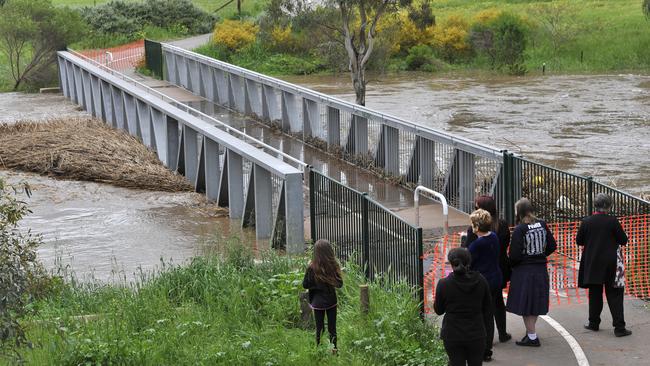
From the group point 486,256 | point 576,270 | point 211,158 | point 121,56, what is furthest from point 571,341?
point 121,56

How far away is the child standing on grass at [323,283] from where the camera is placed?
9.46 metres

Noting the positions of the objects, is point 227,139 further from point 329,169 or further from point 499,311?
point 499,311

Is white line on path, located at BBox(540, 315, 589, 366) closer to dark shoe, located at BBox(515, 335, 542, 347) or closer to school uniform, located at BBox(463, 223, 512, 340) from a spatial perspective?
dark shoe, located at BBox(515, 335, 542, 347)

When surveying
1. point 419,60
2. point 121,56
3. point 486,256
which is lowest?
point 419,60

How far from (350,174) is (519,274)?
1218 centimetres

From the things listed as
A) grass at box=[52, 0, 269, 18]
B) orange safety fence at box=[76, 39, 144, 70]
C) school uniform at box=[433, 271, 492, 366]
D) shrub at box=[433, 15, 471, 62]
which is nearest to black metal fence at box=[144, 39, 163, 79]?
orange safety fence at box=[76, 39, 144, 70]

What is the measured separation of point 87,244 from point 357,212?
6500 millimetres

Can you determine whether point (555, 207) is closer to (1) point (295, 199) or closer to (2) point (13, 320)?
(1) point (295, 199)

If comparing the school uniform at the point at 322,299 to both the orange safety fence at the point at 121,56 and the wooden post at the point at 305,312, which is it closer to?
the wooden post at the point at 305,312

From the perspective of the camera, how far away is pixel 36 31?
39.4 metres

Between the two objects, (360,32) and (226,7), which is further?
(226,7)

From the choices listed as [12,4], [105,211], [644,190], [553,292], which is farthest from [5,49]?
[553,292]

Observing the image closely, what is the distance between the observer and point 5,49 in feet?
138

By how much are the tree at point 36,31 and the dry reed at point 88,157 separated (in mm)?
13973
